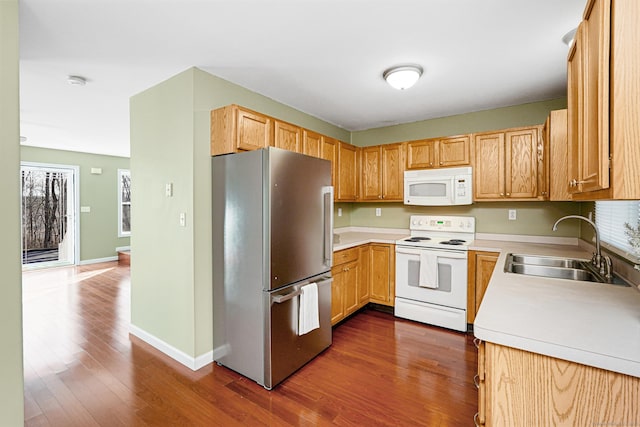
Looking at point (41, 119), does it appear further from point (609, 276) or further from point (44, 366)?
point (609, 276)

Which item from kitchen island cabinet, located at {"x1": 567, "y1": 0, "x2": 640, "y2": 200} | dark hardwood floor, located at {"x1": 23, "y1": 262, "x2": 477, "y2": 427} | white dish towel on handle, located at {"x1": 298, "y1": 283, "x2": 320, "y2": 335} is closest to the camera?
kitchen island cabinet, located at {"x1": 567, "y1": 0, "x2": 640, "y2": 200}

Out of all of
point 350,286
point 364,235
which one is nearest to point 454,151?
point 364,235

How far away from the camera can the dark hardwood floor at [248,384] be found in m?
1.86

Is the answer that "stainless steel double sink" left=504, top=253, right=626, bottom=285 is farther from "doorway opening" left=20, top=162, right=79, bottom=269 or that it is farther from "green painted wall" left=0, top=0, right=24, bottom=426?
"doorway opening" left=20, top=162, right=79, bottom=269

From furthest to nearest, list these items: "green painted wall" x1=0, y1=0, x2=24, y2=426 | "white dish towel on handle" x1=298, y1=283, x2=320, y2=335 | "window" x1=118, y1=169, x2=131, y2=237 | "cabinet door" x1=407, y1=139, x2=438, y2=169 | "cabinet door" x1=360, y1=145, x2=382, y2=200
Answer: "window" x1=118, y1=169, x2=131, y2=237
"cabinet door" x1=360, y1=145, x2=382, y2=200
"cabinet door" x1=407, y1=139, x2=438, y2=169
"white dish towel on handle" x1=298, y1=283, x2=320, y2=335
"green painted wall" x1=0, y1=0, x2=24, y2=426

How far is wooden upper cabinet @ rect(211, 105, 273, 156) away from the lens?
2.37m

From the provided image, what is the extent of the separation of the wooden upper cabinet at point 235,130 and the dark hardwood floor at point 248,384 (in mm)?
1855

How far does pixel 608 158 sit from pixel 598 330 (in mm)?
624

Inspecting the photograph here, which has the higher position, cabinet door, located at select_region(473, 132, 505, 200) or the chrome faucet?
cabinet door, located at select_region(473, 132, 505, 200)

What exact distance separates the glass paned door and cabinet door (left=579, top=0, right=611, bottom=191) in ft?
26.0

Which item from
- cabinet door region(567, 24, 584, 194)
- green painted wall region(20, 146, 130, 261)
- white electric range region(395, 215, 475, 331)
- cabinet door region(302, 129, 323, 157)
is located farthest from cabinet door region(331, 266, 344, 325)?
green painted wall region(20, 146, 130, 261)

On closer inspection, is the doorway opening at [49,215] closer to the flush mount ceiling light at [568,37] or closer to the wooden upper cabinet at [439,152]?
the wooden upper cabinet at [439,152]

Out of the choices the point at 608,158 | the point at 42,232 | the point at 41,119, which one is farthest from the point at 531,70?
the point at 42,232

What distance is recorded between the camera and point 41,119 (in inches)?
153
